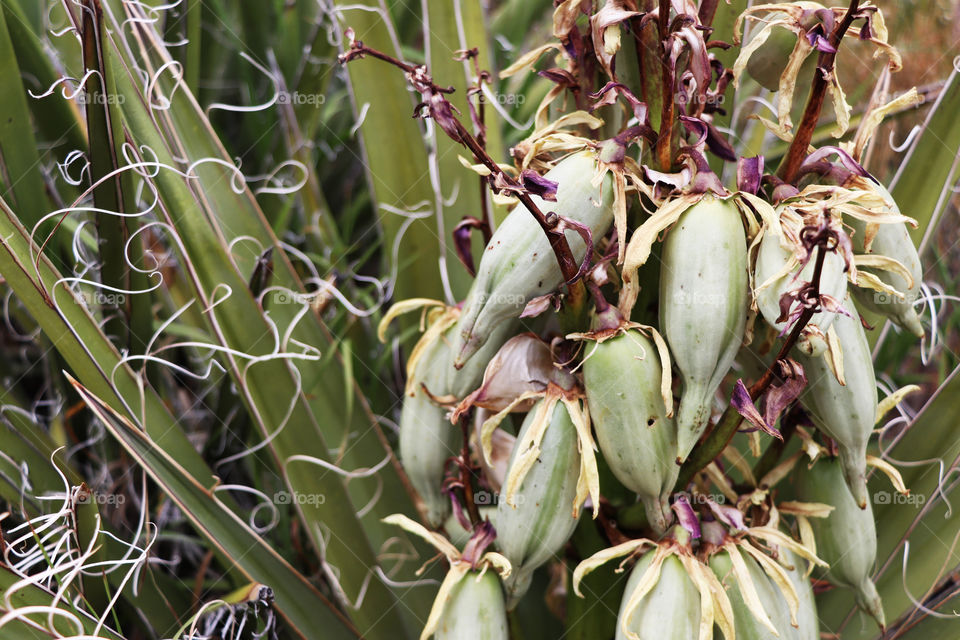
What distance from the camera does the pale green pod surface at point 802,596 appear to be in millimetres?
551

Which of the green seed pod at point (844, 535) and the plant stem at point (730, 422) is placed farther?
the green seed pod at point (844, 535)

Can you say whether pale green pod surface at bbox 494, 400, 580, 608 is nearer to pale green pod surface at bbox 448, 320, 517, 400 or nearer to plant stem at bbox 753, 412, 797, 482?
pale green pod surface at bbox 448, 320, 517, 400

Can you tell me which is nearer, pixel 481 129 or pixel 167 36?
pixel 481 129

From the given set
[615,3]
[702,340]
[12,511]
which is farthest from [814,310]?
[12,511]

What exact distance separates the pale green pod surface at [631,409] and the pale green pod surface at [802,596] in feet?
0.43

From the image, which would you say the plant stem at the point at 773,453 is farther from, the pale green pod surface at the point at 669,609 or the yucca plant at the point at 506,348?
the pale green pod surface at the point at 669,609

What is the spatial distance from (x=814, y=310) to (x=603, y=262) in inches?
5.0

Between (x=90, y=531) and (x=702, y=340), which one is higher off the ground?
(x=702, y=340)

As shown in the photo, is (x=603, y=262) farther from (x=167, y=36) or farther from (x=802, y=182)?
(x=167, y=36)

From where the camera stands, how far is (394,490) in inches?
30.6

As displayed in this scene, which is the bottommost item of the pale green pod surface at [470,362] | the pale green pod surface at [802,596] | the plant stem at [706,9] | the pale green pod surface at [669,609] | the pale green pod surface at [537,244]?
the pale green pod surface at [802,596]

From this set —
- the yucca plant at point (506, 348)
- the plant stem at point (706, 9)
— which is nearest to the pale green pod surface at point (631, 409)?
the yucca plant at point (506, 348)

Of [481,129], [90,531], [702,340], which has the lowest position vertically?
[90,531]

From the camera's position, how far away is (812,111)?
50 centimetres
